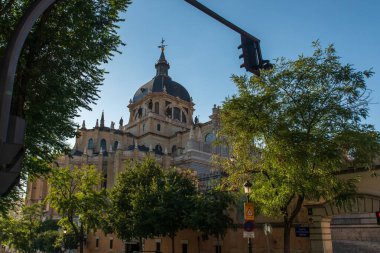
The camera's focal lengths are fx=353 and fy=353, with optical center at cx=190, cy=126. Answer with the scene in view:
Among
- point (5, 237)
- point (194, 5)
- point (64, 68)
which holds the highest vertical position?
point (64, 68)

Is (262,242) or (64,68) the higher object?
(64,68)

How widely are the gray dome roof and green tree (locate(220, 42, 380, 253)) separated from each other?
68.1 meters

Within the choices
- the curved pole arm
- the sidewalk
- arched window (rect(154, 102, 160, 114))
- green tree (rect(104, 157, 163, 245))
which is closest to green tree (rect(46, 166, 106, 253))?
green tree (rect(104, 157, 163, 245))

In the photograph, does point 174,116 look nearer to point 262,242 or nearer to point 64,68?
point 262,242

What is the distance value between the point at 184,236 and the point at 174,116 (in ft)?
187

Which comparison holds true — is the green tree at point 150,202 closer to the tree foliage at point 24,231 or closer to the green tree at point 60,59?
the green tree at point 60,59

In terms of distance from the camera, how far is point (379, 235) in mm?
29328

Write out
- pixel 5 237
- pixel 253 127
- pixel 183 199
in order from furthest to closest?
pixel 5 237, pixel 183 199, pixel 253 127

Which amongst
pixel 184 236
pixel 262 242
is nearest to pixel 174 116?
pixel 184 236

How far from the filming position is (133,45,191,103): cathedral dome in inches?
3332

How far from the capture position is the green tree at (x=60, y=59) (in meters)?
12.9

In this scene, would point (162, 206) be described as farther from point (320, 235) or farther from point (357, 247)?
point (357, 247)

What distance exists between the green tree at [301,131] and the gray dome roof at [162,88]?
223 feet

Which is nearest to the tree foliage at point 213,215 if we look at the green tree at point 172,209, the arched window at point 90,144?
the green tree at point 172,209
